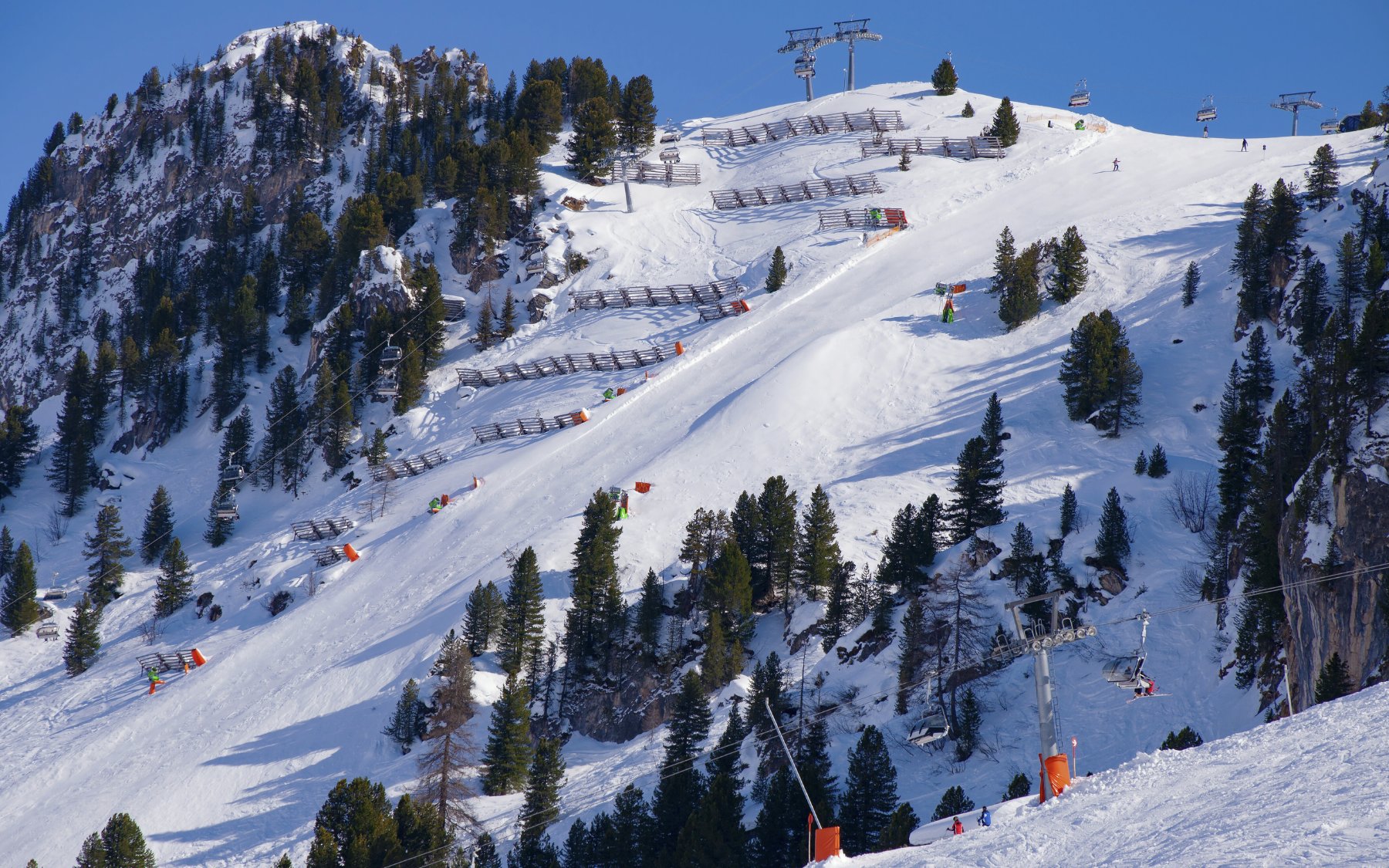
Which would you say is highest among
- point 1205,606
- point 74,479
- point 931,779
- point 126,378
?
point 126,378

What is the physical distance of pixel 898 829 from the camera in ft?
114

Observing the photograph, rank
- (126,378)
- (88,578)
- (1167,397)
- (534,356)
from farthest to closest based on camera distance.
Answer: (126,378) → (534,356) → (88,578) → (1167,397)

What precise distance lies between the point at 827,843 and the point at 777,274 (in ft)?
210

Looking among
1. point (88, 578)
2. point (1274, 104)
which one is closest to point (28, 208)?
point (88, 578)

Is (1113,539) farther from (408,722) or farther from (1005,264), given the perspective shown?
(1005,264)

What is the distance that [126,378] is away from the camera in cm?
10494

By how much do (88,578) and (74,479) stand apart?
16.1 metres

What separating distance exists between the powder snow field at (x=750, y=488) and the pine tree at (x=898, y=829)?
→ 4801 millimetres

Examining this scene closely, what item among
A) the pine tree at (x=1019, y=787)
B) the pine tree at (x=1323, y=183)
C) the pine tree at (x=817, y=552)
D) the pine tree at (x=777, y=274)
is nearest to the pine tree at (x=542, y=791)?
the pine tree at (x=817, y=552)

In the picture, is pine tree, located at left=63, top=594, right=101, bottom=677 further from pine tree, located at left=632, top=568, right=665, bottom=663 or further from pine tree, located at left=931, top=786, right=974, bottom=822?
pine tree, located at left=931, top=786, right=974, bottom=822

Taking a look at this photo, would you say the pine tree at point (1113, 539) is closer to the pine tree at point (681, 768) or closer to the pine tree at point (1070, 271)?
the pine tree at point (681, 768)

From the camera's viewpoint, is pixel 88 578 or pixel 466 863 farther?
pixel 88 578

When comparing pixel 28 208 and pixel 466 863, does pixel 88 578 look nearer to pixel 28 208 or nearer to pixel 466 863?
pixel 466 863

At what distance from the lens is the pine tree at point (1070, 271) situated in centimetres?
7550
